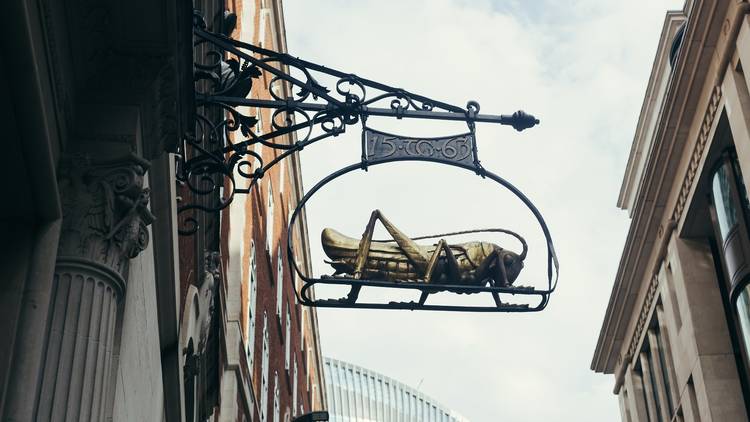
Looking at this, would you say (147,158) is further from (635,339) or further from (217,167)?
(635,339)

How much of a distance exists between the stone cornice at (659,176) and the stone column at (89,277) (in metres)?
20.5

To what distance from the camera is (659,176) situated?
31922 millimetres

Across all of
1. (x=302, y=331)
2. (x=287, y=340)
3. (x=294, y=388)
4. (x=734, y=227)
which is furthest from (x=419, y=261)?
(x=302, y=331)

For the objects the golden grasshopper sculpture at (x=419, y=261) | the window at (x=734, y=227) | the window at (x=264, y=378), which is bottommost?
the golden grasshopper sculpture at (x=419, y=261)

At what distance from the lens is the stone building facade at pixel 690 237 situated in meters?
25.6

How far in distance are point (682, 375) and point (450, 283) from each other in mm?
25306

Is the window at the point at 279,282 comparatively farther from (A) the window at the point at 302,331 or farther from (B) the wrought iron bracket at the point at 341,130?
(B) the wrought iron bracket at the point at 341,130

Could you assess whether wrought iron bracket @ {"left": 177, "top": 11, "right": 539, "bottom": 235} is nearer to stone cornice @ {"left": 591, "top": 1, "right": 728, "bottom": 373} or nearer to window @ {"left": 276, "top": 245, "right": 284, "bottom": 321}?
stone cornice @ {"left": 591, "top": 1, "right": 728, "bottom": 373}

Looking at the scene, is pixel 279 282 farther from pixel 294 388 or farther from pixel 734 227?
pixel 734 227

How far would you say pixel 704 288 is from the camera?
1244 inches

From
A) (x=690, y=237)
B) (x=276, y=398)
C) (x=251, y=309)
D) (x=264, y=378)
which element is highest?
(x=690, y=237)

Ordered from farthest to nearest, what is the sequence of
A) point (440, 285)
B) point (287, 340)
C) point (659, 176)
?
point (287, 340)
point (659, 176)
point (440, 285)

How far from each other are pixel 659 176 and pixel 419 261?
79.7ft

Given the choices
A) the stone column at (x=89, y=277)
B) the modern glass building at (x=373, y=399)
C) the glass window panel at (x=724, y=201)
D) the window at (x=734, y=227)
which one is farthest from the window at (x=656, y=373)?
the modern glass building at (x=373, y=399)
